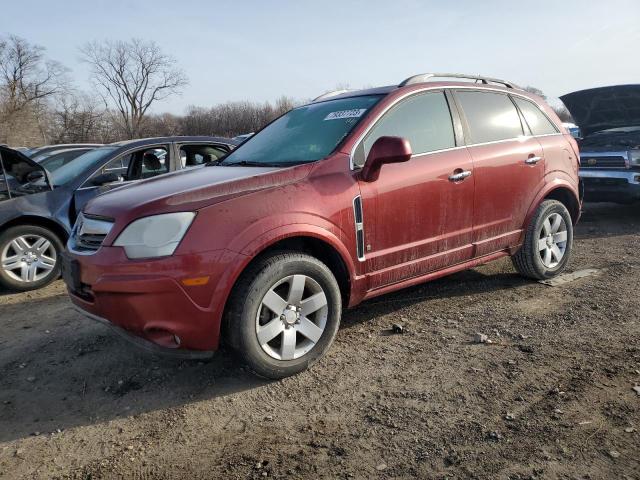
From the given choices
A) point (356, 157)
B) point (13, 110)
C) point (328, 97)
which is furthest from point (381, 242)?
point (13, 110)

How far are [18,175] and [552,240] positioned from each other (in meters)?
5.63

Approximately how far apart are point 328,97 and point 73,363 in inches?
115

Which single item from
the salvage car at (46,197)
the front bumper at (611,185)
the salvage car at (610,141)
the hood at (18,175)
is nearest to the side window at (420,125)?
the salvage car at (46,197)

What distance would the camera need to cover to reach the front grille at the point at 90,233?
2.86 meters

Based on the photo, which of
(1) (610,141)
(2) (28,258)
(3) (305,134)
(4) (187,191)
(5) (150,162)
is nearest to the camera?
(4) (187,191)

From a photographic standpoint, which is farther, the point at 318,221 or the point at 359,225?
the point at 359,225

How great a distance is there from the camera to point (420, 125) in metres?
3.69

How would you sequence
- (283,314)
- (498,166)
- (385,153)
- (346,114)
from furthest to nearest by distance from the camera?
(498,166)
(346,114)
(385,153)
(283,314)

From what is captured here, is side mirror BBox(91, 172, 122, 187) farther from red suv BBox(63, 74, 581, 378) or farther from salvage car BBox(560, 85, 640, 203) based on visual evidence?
salvage car BBox(560, 85, 640, 203)

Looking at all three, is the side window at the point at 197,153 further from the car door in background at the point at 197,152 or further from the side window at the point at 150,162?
the side window at the point at 150,162

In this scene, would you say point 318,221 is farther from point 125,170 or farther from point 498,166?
point 125,170

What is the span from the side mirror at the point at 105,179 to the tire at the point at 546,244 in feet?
14.4

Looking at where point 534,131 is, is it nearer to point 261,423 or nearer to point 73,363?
point 261,423

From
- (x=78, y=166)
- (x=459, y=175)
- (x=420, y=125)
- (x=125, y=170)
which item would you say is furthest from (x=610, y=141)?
(x=78, y=166)
